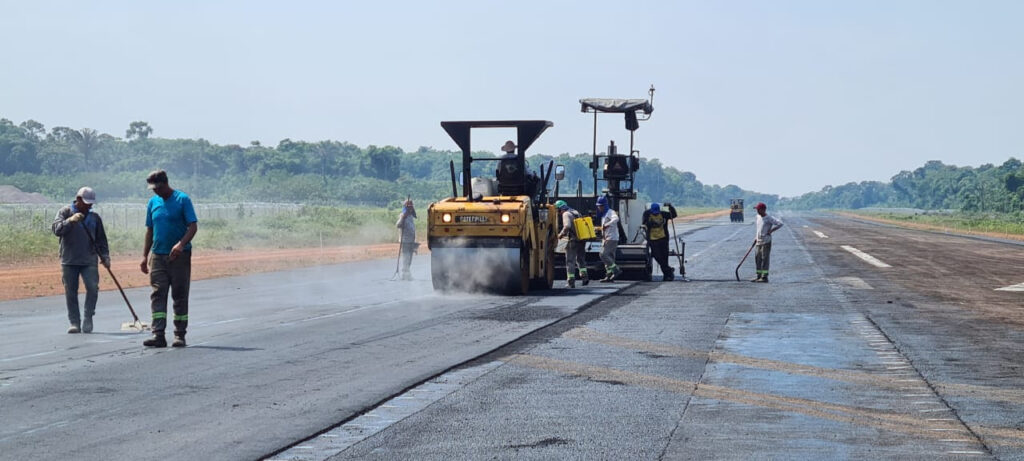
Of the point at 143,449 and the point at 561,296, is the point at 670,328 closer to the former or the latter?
the point at 561,296

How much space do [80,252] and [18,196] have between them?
110 meters

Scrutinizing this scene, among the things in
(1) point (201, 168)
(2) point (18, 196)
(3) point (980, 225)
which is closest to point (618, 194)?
(3) point (980, 225)

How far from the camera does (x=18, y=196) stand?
11681 centimetres

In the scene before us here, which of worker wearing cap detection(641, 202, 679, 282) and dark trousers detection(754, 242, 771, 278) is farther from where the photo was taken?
worker wearing cap detection(641, 202, 679, 282)

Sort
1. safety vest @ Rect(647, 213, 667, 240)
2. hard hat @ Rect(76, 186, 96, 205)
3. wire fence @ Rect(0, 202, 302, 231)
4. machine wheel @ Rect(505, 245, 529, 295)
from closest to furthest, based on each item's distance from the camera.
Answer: hard hat @ Rect(76, 186, 96, 205) < machine wheel @ Rect(505, 245, 529, 295) < safety vest @ Rect(647, 213, 667, 240) < wire fence @ Rect(0, 202, 302, 231)

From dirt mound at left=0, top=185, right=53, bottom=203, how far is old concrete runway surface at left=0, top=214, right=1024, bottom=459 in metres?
101

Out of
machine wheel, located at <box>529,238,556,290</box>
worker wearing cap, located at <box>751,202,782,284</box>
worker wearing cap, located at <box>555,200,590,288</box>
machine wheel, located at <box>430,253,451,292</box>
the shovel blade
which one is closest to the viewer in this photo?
the shovel blade

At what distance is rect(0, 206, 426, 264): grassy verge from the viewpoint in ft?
136

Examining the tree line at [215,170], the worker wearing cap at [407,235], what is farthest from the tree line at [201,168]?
the worker wearing cap at [407,235]

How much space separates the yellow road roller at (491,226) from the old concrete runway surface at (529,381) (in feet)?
2.30

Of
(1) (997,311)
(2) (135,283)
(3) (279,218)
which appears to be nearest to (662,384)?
(1) (997,311)

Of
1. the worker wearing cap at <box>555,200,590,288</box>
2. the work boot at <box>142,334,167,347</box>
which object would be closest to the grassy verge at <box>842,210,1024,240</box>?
the worker wearing cap at <box>555,200,590,288</box>

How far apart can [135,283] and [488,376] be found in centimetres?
1775

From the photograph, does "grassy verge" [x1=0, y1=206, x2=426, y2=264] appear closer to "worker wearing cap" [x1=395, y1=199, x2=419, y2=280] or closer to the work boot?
"worker wearing cap" [x1=395, y1=199, x2=419, y2=280]
